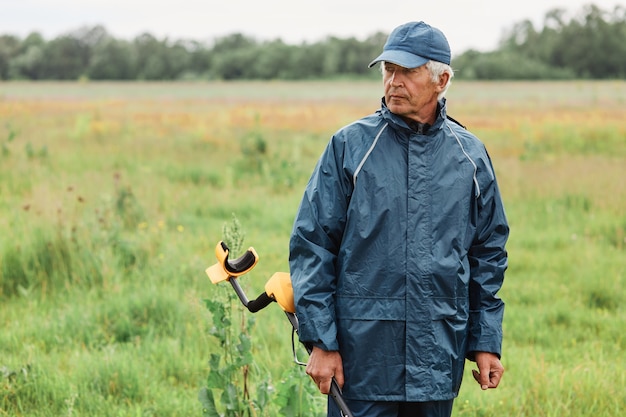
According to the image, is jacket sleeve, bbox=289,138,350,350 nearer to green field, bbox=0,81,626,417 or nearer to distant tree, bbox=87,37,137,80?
green field, bbox=0,81,626,417

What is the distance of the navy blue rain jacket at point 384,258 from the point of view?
7.84 feet

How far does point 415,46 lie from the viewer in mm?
2451

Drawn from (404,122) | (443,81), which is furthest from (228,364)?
(443,81)

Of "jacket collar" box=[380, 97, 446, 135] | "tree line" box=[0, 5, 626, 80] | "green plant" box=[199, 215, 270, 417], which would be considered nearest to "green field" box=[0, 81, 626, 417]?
"green plant" box=[199, 215, 270, 417]

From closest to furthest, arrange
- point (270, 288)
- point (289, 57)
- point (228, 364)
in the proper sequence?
point (270, 288), point (228, 364), point (289, 57)

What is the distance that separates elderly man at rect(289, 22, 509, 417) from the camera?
239 centimetres

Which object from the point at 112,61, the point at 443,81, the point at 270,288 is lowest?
the point at 112,61

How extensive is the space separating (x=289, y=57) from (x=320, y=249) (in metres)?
71.2

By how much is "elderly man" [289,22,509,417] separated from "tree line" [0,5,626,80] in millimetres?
60735

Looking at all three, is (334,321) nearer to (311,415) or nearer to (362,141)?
(362,141)

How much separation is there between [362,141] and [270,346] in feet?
8.45

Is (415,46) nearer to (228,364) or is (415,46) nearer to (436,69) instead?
(436,69)

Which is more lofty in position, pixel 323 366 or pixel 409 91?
pixel 409 91

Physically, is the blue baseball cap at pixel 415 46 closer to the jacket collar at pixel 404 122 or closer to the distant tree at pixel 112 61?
the jacket collar at pixel 404 122
